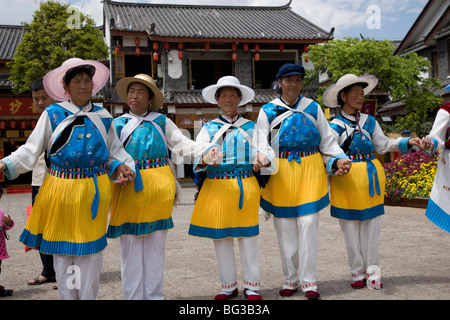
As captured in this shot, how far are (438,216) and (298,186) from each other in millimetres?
1314

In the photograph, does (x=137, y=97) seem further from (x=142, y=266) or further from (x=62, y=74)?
(x=142, y=266)

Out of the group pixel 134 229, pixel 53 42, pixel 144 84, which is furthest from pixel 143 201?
pixel 53 42

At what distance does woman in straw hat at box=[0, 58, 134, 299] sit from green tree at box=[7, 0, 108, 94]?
15022 millimetres

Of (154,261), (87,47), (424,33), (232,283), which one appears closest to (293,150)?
(232,283)

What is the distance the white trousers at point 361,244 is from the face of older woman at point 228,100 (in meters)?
1.59

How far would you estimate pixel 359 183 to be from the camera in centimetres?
433

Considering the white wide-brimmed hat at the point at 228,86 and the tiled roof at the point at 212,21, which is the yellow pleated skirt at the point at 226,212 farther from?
the tiled roof at the point at 212,21

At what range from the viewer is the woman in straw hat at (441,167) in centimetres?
403

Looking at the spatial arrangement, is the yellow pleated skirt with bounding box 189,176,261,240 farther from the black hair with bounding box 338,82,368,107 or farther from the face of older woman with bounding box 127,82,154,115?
the black hair with bounding box 338,82,368,107

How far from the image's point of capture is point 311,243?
13.1 feet

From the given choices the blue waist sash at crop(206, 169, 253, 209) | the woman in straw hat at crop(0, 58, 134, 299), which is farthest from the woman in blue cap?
the woman in straw hat at crop(0, 58, 134, 299)

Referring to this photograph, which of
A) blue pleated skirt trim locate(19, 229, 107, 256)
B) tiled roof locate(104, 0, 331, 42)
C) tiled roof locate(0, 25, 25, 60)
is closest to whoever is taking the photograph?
blue pleated skirt trim locate(19, 229, 107, 256)

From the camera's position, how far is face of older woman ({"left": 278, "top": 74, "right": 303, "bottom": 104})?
4.21 m

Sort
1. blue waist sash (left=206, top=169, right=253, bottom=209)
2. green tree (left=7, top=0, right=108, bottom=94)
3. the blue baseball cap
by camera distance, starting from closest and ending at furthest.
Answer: blue waist sash (left=206, top=169, right=253, bottom=209), the blue baseball cap, green tree (left=7, top=0, right=108, bottom=94)
